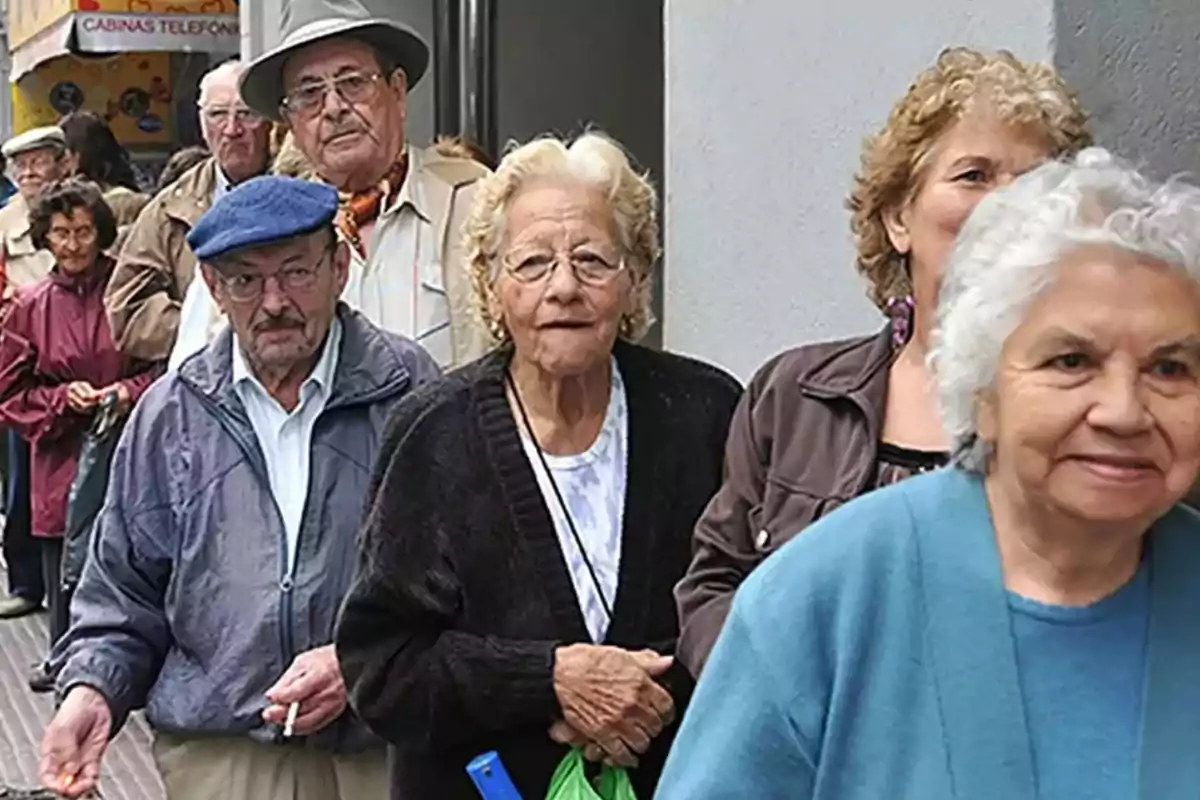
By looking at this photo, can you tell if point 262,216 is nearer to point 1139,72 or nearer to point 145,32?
point 1139,72

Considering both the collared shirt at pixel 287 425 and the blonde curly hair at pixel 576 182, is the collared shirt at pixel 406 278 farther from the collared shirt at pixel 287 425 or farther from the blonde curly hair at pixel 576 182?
the blonde curly hair at pixel 576 182

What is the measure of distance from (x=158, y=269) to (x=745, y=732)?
4078 mm

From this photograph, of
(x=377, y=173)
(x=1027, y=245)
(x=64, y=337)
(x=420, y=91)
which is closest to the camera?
(x=1027, y=245)

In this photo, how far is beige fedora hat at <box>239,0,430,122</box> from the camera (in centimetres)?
406

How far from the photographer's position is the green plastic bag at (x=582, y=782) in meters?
2.95

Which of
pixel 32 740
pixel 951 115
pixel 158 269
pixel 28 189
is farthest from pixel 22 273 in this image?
pixel 951 115

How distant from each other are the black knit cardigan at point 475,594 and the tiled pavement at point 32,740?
123 inches

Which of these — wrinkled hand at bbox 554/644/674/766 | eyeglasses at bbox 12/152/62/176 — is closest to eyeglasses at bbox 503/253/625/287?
wrinkled hand at bbox 554/644/674/766

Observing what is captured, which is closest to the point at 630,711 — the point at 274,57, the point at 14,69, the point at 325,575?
the point at 325,575

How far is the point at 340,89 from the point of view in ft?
13.3

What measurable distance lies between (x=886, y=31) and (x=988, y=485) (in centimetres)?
180

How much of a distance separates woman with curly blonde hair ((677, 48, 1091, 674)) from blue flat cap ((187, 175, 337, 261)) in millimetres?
999

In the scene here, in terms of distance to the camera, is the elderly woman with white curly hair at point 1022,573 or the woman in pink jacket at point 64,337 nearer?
the elderly woman with white curly hair at point 1022,573

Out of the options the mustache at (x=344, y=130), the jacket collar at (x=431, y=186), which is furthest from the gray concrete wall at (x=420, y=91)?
the mustache at (x=344, y=130)
